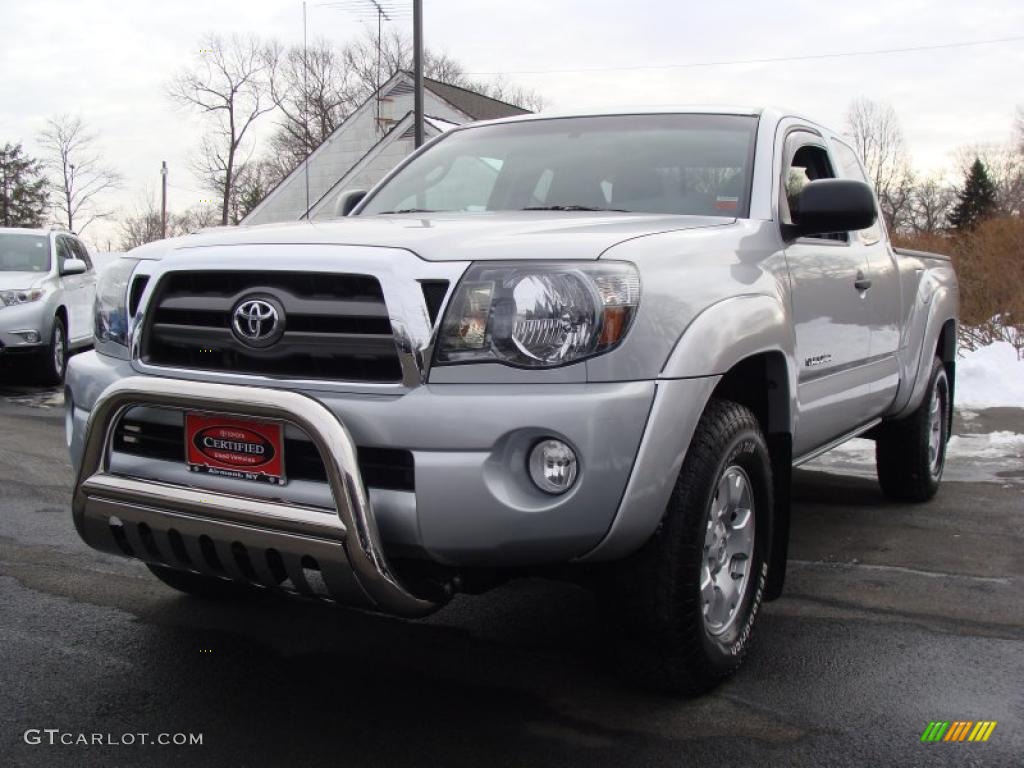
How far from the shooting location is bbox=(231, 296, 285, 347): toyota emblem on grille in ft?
8.97

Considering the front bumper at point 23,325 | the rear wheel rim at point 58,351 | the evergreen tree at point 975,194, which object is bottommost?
the rear wheel rim at point 58,351

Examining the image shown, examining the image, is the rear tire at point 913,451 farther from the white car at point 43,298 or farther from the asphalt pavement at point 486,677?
the white car at point 43,298

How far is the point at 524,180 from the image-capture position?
163 inches

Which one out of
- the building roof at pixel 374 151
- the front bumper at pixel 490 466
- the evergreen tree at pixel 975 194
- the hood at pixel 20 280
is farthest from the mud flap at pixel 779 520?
the evergreen tree at pixel 975 194

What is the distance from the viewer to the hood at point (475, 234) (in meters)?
2.70

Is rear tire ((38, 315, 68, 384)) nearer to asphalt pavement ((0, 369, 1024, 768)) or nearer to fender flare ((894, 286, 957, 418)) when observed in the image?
asphalt pavement ((0, 369, 1024, 768))

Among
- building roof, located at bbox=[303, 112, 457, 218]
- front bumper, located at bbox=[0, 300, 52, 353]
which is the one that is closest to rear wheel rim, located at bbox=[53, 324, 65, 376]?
front bumper, located at bbox=[0, 300, 52, 353]

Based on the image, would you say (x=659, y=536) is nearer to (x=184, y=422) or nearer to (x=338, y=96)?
(x=184, y=422)

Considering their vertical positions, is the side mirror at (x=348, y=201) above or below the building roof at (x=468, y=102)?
below

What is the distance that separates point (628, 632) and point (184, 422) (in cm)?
131

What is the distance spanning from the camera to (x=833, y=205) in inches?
141

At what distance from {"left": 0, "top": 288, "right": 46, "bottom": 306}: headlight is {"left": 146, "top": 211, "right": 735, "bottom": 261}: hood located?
835 cm

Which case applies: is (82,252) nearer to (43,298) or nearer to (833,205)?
(43,298)

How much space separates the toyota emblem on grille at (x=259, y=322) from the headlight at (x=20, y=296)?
8970mm
